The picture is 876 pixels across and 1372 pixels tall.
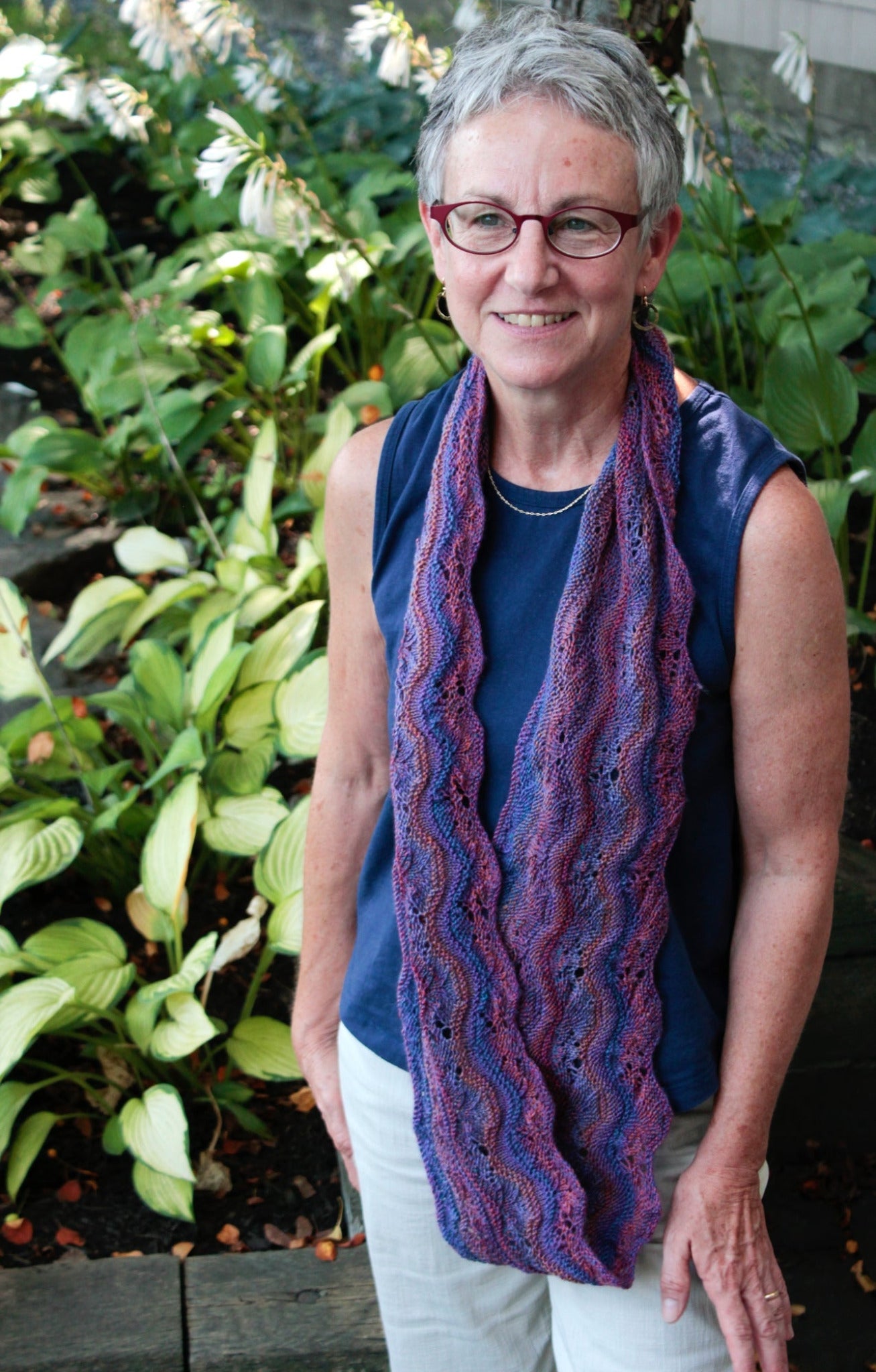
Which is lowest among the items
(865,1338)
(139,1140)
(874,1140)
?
(865,1338)

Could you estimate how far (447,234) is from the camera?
48.9 inches

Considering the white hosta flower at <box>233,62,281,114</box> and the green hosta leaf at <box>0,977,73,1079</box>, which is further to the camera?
the white hosta flower at <box>233,62,281,114</box>

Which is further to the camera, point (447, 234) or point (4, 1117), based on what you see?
point (4, 1117)

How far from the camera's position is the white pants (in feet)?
4.57

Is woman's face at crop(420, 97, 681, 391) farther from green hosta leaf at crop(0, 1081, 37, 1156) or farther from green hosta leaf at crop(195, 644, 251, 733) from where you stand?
green hosta leaf at crop(0, 1081, 37, 1156)

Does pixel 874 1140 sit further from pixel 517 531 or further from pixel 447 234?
pixel 447 234

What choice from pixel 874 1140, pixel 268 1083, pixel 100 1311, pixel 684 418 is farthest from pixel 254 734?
pixel 684 418

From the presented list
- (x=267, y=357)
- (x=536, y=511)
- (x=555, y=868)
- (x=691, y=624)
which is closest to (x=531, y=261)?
(x=536, y=511)

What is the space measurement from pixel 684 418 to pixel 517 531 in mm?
194

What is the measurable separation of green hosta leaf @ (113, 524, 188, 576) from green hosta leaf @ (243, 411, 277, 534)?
194 millimetres

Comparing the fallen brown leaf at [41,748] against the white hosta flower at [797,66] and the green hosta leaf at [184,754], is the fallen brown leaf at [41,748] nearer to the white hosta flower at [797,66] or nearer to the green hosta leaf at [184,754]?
the green hosta leaf at [184,754]

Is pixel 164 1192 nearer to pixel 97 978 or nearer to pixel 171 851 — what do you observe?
pixel 97 978

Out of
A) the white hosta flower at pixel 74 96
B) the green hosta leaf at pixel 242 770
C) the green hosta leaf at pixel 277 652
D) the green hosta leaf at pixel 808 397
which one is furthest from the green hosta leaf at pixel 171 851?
the white hosta flower at pixel 74 96

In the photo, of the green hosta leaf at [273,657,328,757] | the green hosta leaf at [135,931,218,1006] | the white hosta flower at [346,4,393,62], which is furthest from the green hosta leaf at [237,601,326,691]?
the white hosta flower at [346,4,393,62]
